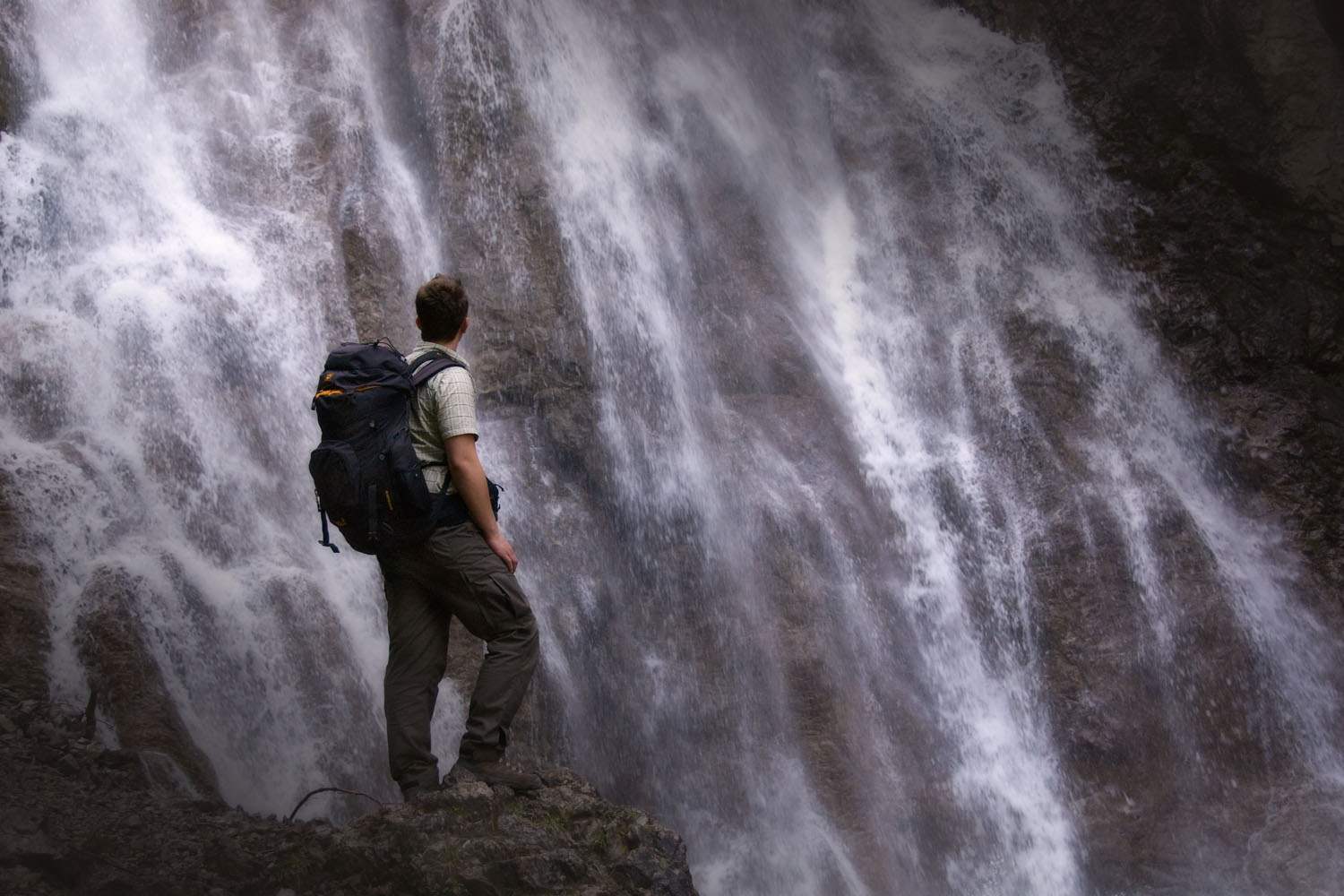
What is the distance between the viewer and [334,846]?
14.1 feet

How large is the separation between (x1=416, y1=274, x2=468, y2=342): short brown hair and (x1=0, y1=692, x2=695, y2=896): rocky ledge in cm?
175

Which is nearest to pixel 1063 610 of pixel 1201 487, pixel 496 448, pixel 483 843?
pixel 1201 487

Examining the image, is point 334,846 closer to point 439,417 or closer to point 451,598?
point 451,598

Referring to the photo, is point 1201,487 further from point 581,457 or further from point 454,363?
point 454,363

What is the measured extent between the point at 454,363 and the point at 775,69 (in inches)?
254

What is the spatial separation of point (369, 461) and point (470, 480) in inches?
14.7

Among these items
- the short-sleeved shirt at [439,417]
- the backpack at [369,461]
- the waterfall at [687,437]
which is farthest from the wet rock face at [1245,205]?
the backpack at [369,461]

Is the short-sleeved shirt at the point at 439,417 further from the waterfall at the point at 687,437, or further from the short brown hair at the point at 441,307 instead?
the waterfall at the point at 687,437

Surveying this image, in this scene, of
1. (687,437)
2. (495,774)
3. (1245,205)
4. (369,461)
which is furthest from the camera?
(1245,205)

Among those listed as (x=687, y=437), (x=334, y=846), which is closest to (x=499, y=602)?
(x=334, y=846)

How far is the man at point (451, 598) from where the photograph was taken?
14.0ft

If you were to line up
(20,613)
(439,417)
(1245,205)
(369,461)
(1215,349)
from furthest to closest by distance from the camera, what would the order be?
(1245,205), (1215,349), (20,613), (439,417), (369,461)

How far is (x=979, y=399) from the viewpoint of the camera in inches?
325

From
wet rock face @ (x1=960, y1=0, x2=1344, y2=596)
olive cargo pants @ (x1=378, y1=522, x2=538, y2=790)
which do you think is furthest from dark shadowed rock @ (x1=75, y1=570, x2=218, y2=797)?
wet rock face @ (x1=960, y1=0, x2=1344, y2=596)
